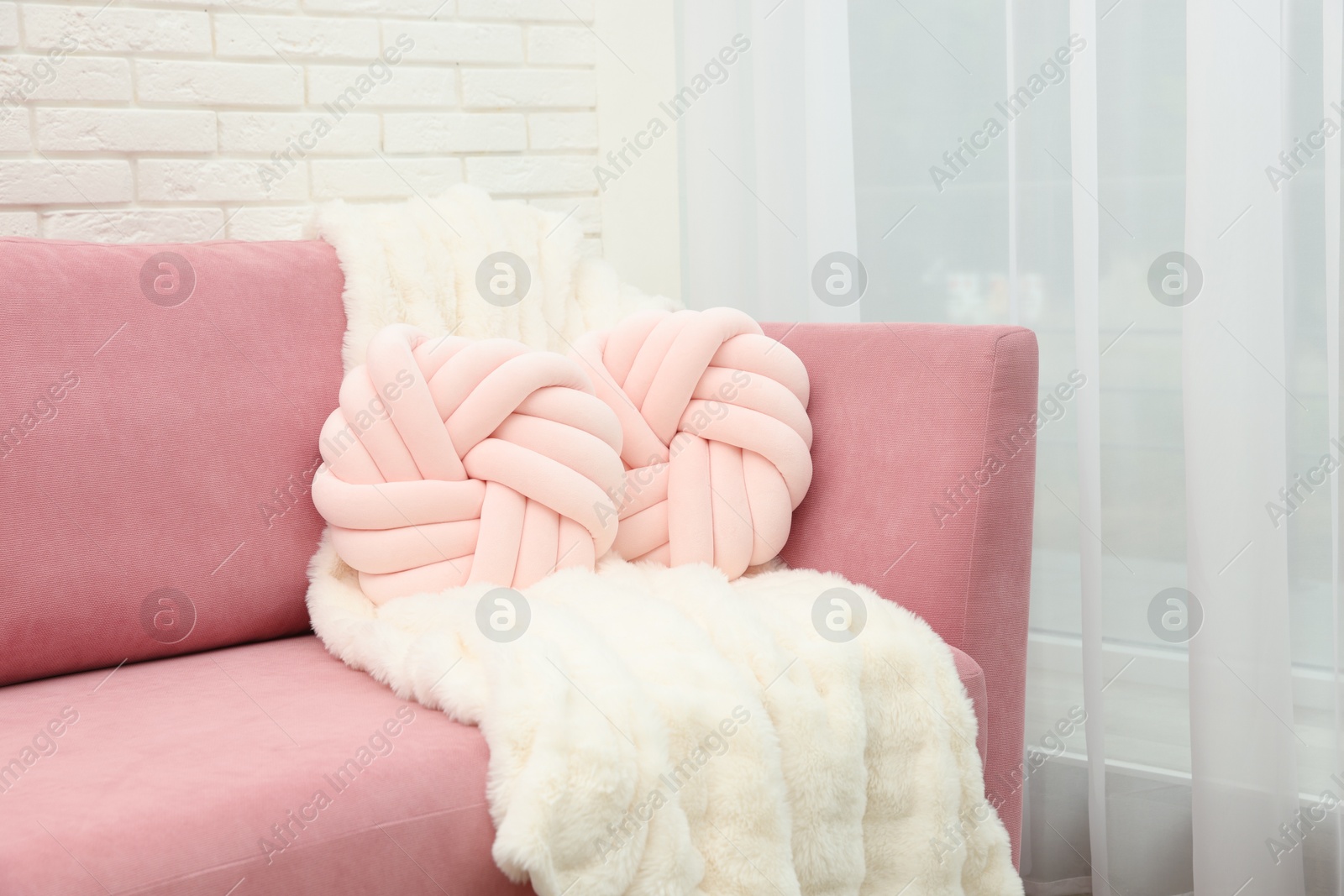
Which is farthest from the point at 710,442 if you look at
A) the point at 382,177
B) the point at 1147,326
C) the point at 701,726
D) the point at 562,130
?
the point at 562,130

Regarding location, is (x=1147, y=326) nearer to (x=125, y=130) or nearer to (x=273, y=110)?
(x=273, y=110)

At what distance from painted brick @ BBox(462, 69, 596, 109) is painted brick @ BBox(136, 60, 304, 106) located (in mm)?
330

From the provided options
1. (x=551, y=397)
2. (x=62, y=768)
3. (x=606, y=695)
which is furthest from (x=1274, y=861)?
(x=62, y=768)

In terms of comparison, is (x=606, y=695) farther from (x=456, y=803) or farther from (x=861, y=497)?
(x=861, y=497)

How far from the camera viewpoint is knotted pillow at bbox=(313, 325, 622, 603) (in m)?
1.29

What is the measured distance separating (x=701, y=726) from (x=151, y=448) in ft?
2.46

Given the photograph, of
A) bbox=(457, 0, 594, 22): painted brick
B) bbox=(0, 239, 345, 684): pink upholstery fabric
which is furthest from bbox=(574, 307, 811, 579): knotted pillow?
bbox=(457, 0, 594, 22): painted brick

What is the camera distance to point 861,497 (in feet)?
4.59

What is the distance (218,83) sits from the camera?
1.77 meters

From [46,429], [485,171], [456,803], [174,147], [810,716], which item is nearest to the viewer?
[456,803]

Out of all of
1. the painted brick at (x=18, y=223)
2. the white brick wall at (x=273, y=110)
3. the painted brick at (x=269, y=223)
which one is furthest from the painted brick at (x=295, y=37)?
the painted brick at (x=18, y=223)

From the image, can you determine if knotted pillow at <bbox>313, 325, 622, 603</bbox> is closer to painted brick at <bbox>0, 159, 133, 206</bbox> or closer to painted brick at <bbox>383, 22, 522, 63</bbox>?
painted brick at <bbox>0, 159, 133, 206</bbox>

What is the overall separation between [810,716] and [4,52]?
1451 millimetres

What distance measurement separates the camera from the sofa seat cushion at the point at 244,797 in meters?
0.85
